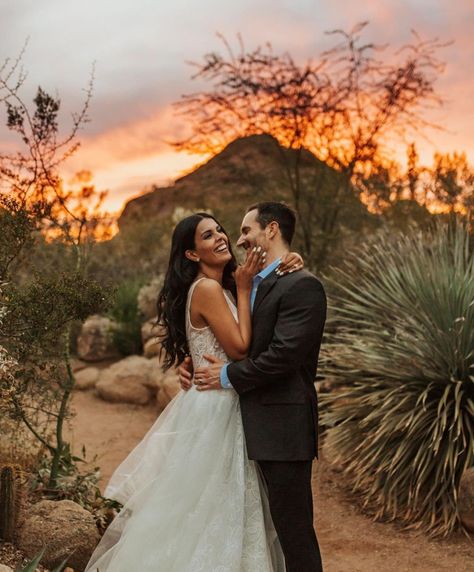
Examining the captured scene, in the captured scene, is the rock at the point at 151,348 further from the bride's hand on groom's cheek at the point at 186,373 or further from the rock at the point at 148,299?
the bride's hand on groom's cheek at the point at 186,373

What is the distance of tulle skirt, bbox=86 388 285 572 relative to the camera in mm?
3791

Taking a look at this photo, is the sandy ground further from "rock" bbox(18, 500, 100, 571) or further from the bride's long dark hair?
the bride's long dark hair

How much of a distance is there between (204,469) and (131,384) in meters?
6.89

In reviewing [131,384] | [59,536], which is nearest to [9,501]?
[59,536]

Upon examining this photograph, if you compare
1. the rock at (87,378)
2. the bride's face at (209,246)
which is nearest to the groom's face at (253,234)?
the bride's face at (209,246)

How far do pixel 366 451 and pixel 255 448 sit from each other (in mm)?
2996

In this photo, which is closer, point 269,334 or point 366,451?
point 269,334

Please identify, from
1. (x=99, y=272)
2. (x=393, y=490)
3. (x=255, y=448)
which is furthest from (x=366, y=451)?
(x=99, y=272)

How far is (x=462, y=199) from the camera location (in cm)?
1306

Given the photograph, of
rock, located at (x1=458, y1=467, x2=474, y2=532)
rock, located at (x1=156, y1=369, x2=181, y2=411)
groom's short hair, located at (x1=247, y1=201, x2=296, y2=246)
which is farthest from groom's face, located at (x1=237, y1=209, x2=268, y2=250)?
rock, located at (x1=156, y1=369, x2=181, y2=411)

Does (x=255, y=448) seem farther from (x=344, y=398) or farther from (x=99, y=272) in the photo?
(x=99, y=272)

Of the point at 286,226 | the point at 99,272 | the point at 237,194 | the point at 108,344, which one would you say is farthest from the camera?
the point at 99,272

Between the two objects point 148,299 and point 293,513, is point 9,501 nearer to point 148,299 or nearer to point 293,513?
point 293,513

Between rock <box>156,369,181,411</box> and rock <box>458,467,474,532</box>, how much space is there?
4.47 m
